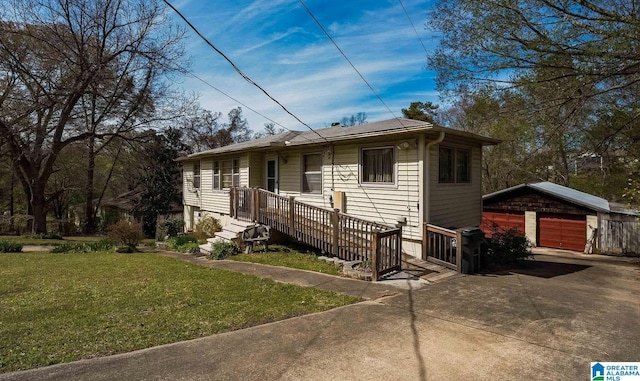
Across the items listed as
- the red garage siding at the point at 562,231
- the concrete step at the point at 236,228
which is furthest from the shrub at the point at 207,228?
the red garage siding at the point at 562,231

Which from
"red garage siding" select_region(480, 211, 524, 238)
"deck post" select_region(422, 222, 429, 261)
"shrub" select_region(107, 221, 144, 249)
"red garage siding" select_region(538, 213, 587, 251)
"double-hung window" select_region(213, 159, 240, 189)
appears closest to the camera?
"deck post" select_region(422, 222, 429, 261)

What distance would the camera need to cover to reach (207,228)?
15.6 metres

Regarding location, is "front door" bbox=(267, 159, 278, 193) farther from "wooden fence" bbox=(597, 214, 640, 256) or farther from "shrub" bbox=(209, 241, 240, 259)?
"wooden fence" bbox=(597, 214, 640, 256)

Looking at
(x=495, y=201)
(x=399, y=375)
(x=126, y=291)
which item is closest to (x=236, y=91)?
(x=126, y=291)

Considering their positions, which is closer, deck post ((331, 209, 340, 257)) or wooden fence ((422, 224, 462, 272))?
wooden fence ((422, 224, 462, 272))

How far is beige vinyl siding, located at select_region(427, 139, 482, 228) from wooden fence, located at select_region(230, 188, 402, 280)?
1780mm

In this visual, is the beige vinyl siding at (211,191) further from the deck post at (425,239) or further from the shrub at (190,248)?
the deck post at (425,239)

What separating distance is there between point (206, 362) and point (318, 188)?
27.1 ft

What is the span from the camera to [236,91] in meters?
11.3

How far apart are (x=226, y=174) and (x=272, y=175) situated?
324 cm

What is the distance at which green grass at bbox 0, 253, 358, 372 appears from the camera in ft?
13.3

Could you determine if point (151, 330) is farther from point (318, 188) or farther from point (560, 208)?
point (560, 208)

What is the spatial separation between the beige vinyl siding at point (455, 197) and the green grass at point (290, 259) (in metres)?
2.84

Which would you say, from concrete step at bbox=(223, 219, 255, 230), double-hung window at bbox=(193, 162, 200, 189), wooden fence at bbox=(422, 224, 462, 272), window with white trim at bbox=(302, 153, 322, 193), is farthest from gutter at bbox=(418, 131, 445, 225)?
double-hung window at bbox=(193, 162, 200, 189)
